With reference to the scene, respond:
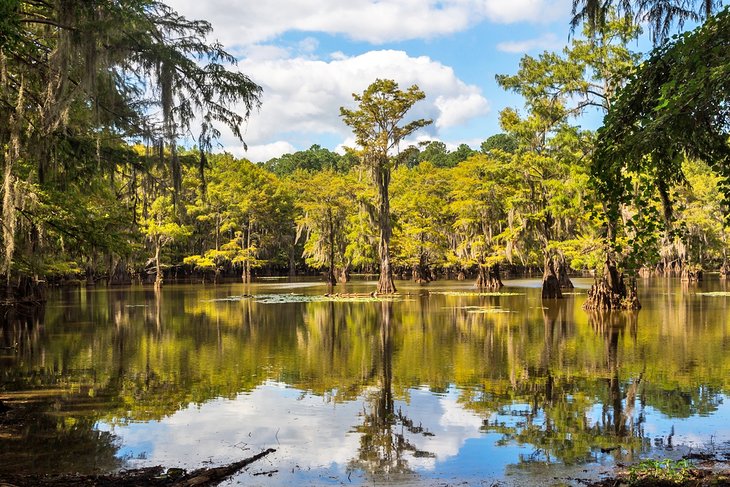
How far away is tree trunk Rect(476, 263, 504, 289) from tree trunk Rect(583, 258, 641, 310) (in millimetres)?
16985

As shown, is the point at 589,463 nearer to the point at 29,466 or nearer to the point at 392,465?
the point at 392,465

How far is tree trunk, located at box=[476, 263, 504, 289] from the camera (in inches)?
1666

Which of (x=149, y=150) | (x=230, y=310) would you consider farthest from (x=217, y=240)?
(x=149, y=150)

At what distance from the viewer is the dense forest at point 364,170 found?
6309 mm

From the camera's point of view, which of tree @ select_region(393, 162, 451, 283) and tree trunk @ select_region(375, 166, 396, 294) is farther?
tree @ select_region(393, 162, 451, 283)

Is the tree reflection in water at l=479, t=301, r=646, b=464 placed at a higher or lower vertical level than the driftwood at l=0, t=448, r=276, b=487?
lower

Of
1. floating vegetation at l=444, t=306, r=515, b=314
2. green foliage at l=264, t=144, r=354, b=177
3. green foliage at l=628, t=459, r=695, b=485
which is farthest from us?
green foliage at l=264, t=144, r=354, b=177

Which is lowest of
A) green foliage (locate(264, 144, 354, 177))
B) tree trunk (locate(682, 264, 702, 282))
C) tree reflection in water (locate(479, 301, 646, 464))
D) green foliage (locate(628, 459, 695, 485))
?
tree reflection in water (locate(479, 301, 646, 464))

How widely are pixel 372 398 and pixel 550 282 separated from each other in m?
22.9

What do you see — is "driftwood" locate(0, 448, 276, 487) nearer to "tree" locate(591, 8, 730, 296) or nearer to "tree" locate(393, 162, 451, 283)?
"tree" locate(591, 8, 730, 296)

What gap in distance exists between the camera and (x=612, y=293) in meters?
24.2

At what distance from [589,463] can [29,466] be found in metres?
5.76

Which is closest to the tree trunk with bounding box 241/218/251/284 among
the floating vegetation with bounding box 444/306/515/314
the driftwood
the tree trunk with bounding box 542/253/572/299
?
the tree trunk with bounding box 542/253/572/299

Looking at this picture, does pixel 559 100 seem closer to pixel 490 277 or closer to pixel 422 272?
pixel 490 277
